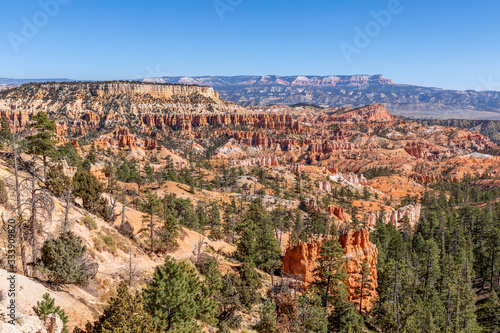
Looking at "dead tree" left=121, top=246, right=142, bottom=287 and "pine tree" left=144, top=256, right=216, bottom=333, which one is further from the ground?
"pine tree" left=144, top=256, right=216, bottom=333

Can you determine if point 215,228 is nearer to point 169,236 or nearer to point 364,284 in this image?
point 169,236

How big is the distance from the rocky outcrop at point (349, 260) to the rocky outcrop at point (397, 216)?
49.5 metres

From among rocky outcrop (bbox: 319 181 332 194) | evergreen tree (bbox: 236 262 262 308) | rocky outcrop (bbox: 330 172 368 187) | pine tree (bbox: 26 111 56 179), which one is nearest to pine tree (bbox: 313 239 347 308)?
evergreen tree (bbox: 236 262 262 308)

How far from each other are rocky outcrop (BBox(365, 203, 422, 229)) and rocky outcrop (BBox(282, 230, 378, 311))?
162ft

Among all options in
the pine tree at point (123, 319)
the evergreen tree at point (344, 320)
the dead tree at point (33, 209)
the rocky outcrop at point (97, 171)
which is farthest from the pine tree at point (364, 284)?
the rocky outcrop at point (97, 171)

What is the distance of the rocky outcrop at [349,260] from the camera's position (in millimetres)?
47781

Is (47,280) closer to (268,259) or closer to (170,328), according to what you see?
(170,328)

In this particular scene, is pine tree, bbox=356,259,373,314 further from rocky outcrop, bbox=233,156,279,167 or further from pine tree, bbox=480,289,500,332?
rocky outcrop, bbox=233,156,279,167

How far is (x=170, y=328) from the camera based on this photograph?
21375 mm

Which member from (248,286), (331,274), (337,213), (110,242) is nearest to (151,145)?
(337,213)

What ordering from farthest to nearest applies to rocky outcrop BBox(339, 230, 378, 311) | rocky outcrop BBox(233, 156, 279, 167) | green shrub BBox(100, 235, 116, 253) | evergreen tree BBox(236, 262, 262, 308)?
rocky outcrop BBox(233, 156, 279, 167) → rocky outcrop BBox(339, 230, 378, 311) → evergreen tree BBox(236, 262, 262, 308) → green shrub BBox(100, 235, 116, 253)

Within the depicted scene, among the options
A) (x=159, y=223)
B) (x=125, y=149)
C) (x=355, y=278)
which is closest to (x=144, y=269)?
(x=159, y=223)

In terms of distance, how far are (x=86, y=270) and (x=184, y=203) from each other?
43.5 meters

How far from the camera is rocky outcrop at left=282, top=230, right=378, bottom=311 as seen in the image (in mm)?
47781
